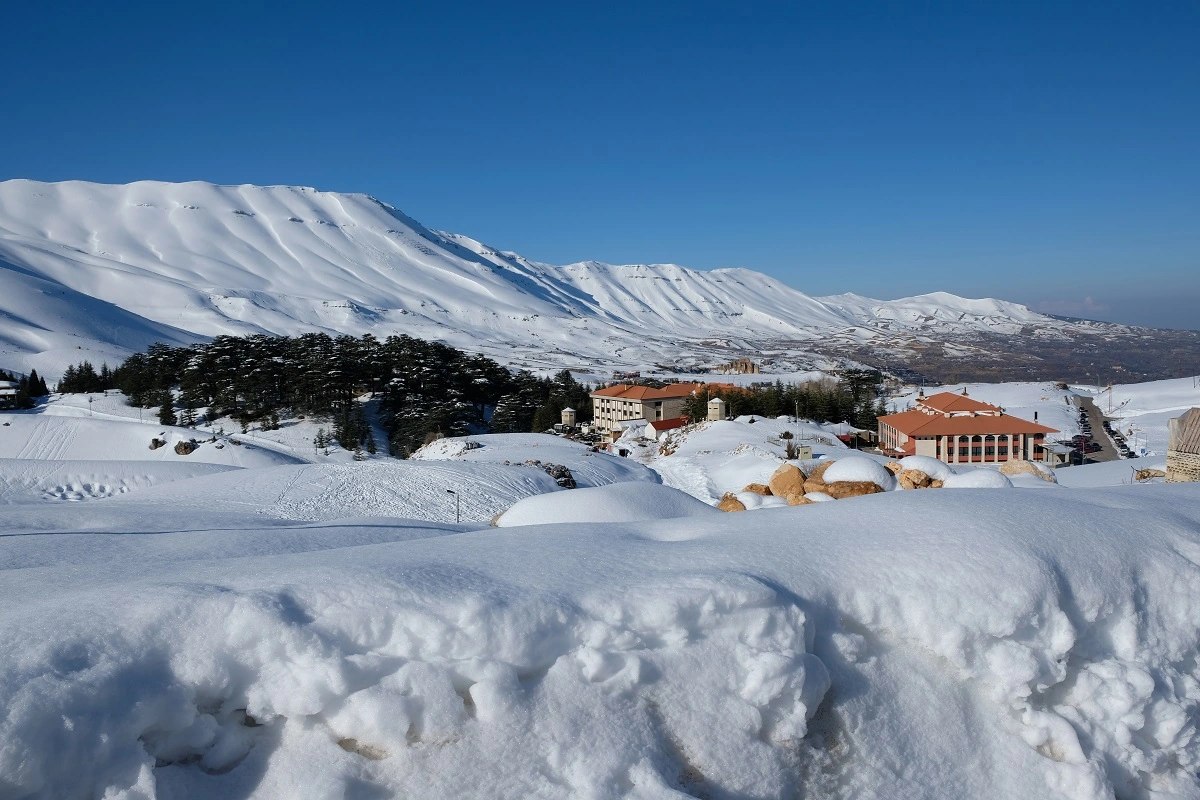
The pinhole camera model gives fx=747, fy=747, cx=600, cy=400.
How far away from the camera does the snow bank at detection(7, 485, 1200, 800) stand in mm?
3014

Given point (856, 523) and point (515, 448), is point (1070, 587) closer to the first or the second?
point (856, 523)

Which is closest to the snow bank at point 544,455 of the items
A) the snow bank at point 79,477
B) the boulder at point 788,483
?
the boulder at point 788,483

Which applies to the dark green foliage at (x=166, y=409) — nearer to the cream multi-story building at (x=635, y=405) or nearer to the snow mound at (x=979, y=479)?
the cream multi-story building at (x=635, y=405)

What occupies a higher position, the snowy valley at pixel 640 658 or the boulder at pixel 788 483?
the snowy valley at pixel 640 658

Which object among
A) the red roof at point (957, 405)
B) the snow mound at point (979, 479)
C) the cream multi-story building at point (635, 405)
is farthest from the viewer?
the cream multi-story building at point (635, 405)

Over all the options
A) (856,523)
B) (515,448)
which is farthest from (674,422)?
(856,523)

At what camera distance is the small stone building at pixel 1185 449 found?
11.1 meters

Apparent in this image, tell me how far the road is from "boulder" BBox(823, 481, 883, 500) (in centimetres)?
1764

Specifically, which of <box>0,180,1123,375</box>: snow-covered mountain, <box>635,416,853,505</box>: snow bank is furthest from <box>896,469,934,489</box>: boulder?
Answer: <box>0,180,1123,375</box>: snow-covered mountain

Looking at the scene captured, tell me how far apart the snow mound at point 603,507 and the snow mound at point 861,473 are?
9.20 ft

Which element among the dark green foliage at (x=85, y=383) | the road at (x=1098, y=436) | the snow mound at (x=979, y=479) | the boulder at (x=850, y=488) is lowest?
the road at (x=1098, y=436)

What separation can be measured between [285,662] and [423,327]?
14260 cm

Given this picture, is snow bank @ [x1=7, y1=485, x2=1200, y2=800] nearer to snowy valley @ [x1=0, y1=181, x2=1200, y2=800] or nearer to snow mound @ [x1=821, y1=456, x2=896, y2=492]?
snowy valley @ [x1=0, y1=181, x2=1200, y2=800]

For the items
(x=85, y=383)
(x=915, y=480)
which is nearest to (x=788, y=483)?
(x=915, y=480)
